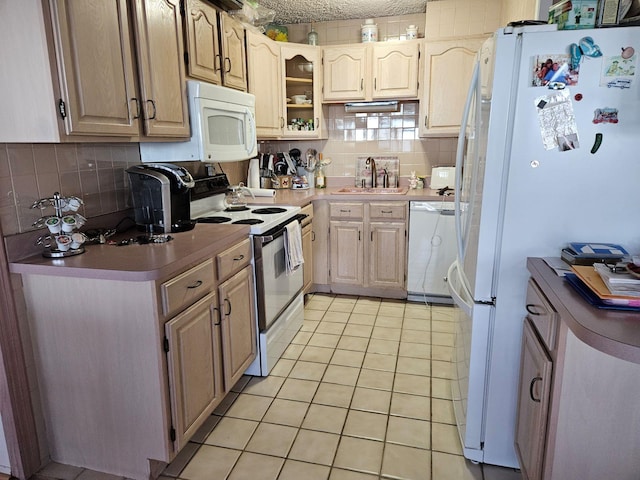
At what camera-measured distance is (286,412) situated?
7.03 ft

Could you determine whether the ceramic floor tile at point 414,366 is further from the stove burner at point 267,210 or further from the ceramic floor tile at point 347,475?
the stove burner at point 267,210

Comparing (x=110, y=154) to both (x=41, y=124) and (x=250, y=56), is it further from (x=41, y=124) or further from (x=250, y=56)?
(x=250, y=56)

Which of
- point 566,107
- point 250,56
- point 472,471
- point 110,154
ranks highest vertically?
point 250,56

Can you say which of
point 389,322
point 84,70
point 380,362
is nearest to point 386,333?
point 389,322

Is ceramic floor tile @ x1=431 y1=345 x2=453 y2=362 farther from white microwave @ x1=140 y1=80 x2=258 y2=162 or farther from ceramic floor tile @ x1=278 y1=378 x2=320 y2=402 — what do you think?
white microwave @ x1=140 y1=80 x2=258 y2=162

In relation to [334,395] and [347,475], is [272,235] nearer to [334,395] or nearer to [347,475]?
[334,395]

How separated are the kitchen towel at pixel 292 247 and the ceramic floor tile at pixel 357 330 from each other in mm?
627

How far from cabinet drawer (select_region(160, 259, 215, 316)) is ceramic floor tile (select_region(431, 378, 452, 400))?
1.32 m

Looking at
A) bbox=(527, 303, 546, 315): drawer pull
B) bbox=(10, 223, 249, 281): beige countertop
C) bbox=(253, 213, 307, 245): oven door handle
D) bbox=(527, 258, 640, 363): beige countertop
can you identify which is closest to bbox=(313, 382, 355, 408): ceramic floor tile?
bbox=(253, 213, 307, 245): oven door handle

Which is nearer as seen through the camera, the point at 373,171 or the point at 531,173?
the point at 531,173

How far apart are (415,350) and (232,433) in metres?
1.30

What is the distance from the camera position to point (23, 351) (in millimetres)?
1672

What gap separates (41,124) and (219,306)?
100cm

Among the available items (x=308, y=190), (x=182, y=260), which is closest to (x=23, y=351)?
(x=182, y=260)
